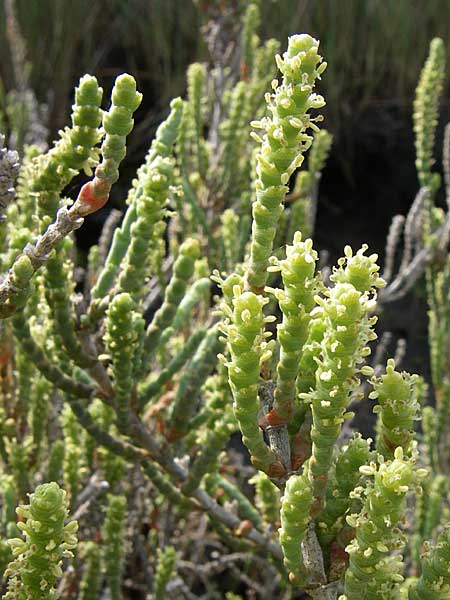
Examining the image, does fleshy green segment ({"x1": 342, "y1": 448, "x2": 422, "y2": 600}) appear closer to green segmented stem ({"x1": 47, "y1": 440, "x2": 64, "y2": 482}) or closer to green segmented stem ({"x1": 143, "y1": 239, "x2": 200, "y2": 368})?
green segmented stem ({"x1": 143, "y1": 239, "x2": 200, "y2": 368})

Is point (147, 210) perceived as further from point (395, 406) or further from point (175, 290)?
point (395, 406)

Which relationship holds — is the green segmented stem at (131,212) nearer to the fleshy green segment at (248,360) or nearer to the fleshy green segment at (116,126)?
the fleshy green segment at (116,126)

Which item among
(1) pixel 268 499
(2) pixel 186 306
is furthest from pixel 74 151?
(1) pixel 268 499

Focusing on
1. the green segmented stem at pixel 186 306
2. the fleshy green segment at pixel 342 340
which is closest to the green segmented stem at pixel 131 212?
the green segmented stem at pixel 186 306

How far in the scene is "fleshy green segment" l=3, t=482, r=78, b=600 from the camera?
53cm

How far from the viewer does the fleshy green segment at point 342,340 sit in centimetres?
50

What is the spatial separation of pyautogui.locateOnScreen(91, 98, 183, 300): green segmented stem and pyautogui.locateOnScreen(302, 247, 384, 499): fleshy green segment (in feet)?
1.13

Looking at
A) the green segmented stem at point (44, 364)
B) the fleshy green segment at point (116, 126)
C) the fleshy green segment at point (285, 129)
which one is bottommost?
the green segmented stem at point (44, 364)

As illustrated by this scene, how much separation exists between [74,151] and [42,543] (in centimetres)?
34

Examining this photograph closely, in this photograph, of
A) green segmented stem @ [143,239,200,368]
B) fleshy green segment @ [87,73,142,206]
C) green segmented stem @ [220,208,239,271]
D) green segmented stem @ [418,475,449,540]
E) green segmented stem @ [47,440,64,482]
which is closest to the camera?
fleshy green segment @ [87,73,142,206]

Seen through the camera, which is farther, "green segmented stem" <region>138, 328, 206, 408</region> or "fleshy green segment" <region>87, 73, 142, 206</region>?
"green segmented stem" <region>138, 328, 206, 408</region>

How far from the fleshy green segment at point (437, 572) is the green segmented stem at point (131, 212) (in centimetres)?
45

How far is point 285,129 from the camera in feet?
1.75

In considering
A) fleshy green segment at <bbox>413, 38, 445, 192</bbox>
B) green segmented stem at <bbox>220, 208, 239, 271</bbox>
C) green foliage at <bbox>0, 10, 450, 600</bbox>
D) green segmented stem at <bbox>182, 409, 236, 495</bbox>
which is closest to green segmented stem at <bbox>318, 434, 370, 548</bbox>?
green foliage at <bbox>0, 10, 450, 600</bbox>
